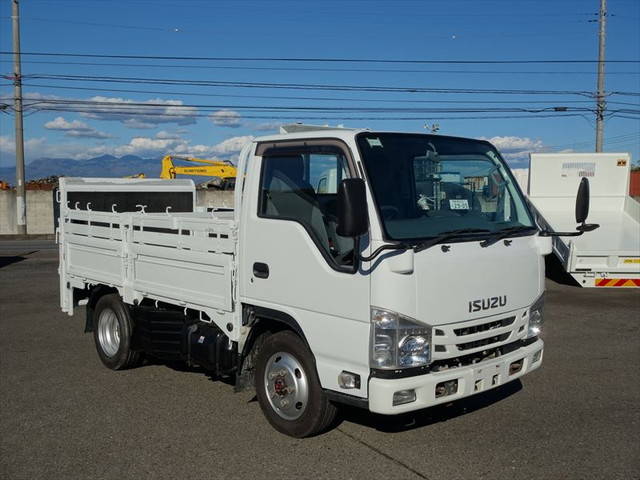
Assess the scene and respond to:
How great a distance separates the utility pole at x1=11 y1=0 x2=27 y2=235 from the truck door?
1118 inches

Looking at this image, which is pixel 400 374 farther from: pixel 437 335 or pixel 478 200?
pixel 478 200

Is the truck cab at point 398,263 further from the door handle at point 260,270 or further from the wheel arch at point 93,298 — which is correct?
the wheel arch at point 93,298

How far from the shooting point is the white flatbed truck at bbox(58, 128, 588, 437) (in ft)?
14.2

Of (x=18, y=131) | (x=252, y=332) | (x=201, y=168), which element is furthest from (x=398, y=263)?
(x=18, y=131)

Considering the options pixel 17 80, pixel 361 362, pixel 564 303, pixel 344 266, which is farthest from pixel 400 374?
pixel 17 80

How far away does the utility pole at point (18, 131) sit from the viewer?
A: 3041cm

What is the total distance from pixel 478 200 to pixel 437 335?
4.37 feet

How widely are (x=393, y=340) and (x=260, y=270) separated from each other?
135cm

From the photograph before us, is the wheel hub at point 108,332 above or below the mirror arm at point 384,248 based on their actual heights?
below

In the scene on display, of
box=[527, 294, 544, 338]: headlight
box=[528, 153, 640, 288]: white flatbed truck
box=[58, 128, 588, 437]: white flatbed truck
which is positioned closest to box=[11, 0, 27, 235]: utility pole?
box=[528, 153, 640, 288]: white flatbed truck

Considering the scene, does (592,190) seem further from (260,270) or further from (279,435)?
(279,435)

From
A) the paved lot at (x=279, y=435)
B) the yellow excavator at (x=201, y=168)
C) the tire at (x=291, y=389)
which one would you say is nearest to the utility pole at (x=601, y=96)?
the yellow excavator at (x=201, y=168)

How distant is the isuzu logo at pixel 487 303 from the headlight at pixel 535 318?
492 millimetres

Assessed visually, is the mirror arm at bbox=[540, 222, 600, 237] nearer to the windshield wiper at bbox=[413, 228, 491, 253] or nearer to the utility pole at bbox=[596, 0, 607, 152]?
the windshield wiper at bbox=[413, 228, 491, 253]
